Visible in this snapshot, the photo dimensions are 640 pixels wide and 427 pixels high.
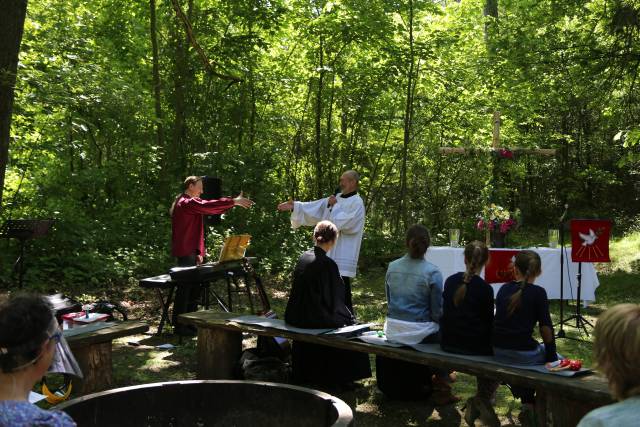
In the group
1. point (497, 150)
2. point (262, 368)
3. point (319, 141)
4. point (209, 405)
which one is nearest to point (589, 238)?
point (497, 150)

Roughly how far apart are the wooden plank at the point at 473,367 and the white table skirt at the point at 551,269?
4.12 m

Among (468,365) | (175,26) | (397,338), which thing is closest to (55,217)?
(175,26)

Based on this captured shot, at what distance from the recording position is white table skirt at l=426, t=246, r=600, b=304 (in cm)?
945

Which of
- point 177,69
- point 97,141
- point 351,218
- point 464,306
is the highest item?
point 177,69

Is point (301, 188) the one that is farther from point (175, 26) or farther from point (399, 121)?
point (175, 26)

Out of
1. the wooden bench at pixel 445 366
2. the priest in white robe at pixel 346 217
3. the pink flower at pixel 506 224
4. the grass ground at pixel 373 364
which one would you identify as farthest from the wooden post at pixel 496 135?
the wooden bench at pixel 445 366

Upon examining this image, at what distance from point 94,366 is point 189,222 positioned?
106 inches

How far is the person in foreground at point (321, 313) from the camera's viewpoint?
18.8 ft

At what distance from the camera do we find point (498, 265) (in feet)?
28.6

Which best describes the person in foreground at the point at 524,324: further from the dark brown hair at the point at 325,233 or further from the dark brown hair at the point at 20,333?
the dark brown hair at the point at 20,333

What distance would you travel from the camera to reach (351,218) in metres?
7.70

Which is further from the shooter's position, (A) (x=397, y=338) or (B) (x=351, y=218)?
(B) (x=351, y=218)

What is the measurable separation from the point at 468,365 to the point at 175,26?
34.6ft

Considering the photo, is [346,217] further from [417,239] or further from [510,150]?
[510,150]
